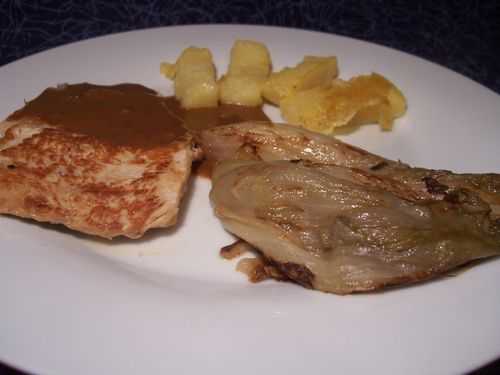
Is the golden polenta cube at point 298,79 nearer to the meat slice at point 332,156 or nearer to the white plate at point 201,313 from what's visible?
the meat slice at point 332,156

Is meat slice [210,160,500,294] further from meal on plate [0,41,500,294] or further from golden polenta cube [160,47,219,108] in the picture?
golden polenta cube [160,47,219,108]

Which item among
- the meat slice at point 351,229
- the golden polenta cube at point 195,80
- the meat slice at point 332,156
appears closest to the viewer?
the meat slice at point 351,229

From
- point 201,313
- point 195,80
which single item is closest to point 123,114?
point 195,80

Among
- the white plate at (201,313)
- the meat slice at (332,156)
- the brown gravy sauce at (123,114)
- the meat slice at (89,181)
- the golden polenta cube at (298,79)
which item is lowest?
the white plate at (201,313)

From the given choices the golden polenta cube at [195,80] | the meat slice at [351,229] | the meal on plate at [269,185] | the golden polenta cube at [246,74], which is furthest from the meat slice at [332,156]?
the golden polenta cube at [246,74]

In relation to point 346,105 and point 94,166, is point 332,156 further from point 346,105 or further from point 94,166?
point 94,166

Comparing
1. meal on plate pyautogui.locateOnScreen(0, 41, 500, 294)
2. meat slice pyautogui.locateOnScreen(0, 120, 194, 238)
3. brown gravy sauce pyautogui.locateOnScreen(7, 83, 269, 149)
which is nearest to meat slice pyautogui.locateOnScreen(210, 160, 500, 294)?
meal on plate pyautogui.locateOnScreen(0, 41, 500, 294)

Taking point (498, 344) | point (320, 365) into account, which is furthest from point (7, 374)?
point (498, 344)

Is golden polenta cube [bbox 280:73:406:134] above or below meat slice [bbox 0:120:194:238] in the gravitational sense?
above
